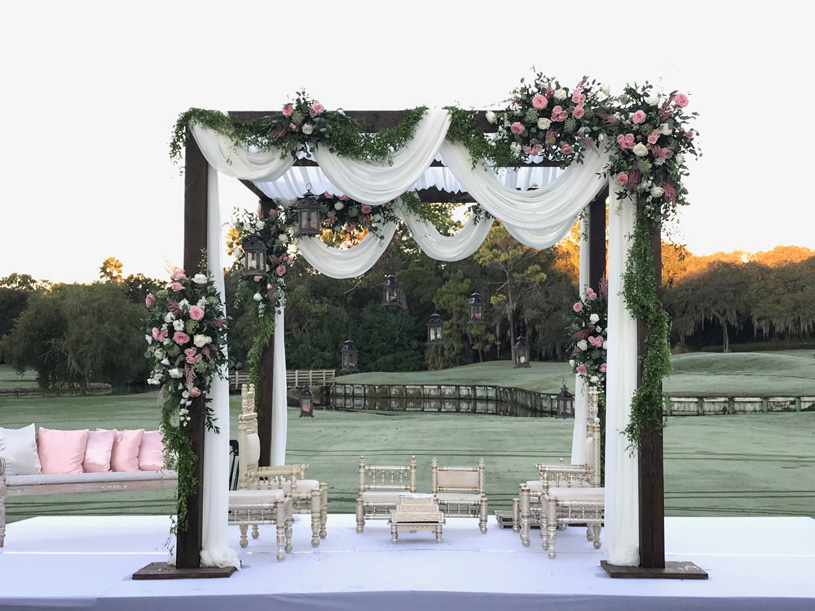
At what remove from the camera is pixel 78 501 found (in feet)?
35.7

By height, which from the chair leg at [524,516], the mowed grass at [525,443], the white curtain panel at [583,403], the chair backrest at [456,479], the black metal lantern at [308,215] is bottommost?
the mowed grass at [525,443]

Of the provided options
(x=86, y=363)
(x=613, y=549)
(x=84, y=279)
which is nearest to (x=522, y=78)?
(x=613, y=549)

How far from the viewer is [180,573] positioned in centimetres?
561

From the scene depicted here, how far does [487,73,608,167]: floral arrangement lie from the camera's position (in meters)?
5.74

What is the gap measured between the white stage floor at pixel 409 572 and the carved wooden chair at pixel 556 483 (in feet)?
0.58

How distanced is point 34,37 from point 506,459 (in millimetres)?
12722

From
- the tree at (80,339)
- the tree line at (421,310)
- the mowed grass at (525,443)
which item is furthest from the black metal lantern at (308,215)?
the tree at (80,339)

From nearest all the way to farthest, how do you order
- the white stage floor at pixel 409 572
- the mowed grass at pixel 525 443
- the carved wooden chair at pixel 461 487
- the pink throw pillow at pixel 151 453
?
the white stage floor at pixel 409 572 < the carved wooden chair at pixel 461 487 < the pink throw pillow at pixel 151 453 < the mowed grass at pixel 525 443

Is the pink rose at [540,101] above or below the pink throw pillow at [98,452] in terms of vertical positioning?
above

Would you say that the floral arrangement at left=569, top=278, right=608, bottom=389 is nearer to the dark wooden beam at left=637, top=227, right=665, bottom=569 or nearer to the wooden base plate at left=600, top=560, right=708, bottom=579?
the dark wooden beam at left=637, top=227, right=665, bottom=569

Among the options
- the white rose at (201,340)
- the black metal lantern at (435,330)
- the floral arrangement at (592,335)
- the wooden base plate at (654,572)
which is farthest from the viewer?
the black metal lantern at (435,330)

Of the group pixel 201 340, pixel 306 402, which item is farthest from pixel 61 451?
pixel 306 402

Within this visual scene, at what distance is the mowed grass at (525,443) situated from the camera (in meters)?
10.8

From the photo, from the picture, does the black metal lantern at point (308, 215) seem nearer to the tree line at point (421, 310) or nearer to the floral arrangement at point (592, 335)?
the floral arrangement at point (592, 335)
